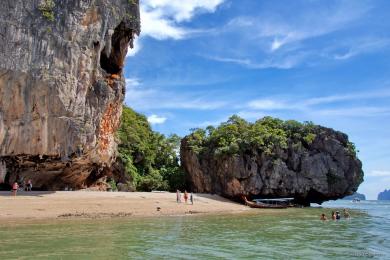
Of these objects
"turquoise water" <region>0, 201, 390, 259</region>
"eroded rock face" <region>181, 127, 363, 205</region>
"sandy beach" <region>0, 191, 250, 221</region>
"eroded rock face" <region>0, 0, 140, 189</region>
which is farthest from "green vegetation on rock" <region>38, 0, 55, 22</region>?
"eroded rock face" <region>181, 127, 363, 205</region>

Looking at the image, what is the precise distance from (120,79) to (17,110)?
1033 cm

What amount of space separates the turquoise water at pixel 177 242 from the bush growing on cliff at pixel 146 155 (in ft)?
82.4

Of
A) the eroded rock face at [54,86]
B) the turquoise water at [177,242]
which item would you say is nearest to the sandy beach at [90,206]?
the turquoise water at [177,242]

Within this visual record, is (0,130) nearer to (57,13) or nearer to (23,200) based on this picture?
(23,200)

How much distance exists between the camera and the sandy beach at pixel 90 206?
23498 mm

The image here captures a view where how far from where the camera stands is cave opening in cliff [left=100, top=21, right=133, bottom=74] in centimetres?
3528

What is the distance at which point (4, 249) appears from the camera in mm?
13211

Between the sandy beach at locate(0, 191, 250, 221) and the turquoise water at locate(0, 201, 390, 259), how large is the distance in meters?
2.46

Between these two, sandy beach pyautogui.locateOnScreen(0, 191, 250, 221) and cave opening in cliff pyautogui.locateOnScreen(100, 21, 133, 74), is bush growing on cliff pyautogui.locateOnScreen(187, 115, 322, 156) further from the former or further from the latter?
cave opening in cliff pyautogui.locateOnScreen(100, 21, 133, 74)

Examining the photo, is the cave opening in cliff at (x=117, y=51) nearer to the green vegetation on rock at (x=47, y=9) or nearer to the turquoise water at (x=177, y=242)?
the green vegetation on rock at (x=47, y=9)

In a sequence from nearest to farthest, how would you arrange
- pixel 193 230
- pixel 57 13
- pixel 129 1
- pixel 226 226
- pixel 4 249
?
pixel 4 249, pixel 193 230, pixel 226 226, pixel 57 13, pixel 129 1

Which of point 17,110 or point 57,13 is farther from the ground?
point 57,13

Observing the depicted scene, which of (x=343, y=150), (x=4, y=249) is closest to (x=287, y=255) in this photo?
(x=4, y=249)

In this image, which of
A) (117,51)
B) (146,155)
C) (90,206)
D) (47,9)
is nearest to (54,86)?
(47,9)
